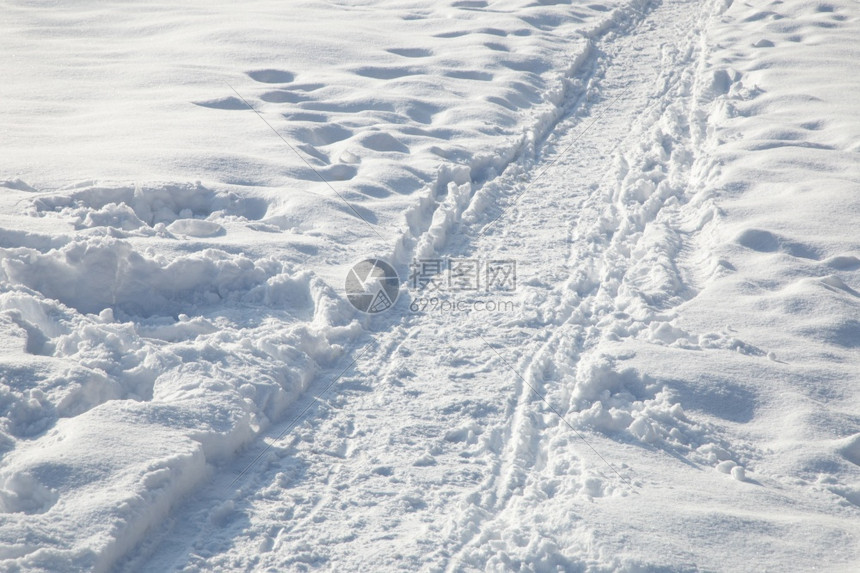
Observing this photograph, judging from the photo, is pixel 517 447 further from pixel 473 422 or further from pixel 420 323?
pixel 420 323

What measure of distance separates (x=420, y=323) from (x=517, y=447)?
1223 mm

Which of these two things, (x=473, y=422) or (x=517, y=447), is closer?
(x=517, y=447)

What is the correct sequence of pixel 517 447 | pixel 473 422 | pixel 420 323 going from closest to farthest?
pixel 517 447
pixel 473 422
pixel 420 323

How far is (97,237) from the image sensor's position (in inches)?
169

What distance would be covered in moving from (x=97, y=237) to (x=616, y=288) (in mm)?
3257

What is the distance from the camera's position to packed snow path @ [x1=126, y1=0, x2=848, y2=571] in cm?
274

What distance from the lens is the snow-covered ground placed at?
2.81 m

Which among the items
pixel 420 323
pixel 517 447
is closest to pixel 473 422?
pixel 517 447

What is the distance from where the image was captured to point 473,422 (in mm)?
3426

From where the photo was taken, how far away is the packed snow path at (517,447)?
8.99ft

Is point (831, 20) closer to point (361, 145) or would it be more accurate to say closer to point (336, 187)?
point (361, 145)

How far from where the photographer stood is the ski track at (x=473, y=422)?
2789 mm

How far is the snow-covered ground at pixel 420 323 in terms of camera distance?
9.21 feet

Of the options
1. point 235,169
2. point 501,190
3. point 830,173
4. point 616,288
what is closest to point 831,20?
point 830,173
